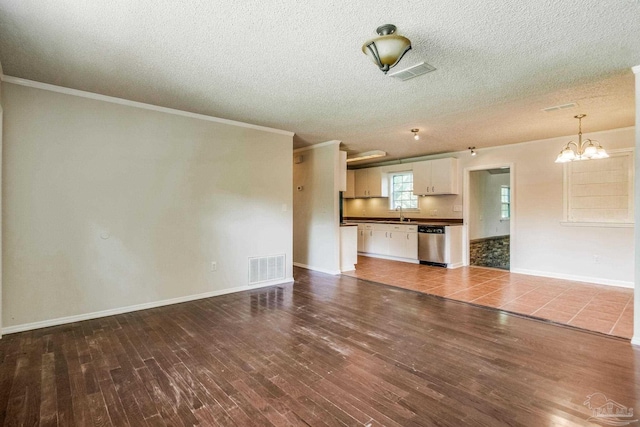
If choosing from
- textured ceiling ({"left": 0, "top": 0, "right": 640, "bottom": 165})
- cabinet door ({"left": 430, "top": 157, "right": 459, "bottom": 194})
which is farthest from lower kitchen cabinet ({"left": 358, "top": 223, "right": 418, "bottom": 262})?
textured ceiling ({"left": 0, "top": 0, "right": 640, "bottom": 165})

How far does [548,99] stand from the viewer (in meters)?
3.57

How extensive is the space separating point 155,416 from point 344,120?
388 cm

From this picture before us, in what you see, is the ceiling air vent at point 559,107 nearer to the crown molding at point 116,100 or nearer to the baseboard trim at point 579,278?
the baseboard trim at point 579,278

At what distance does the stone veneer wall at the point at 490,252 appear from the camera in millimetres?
6911

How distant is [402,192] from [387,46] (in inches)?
244

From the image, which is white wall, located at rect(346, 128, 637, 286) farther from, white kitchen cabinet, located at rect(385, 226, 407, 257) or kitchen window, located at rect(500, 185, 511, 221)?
kitchen window, located at rect(500, 185, 511, 221)

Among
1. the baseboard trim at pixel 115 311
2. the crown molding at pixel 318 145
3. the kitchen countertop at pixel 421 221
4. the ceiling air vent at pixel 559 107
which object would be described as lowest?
the baseboard trim at pixel 115 311

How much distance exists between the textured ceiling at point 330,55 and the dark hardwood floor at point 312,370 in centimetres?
249

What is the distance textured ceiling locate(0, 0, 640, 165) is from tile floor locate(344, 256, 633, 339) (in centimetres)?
245

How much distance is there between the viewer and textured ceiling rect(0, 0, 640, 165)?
2037mm

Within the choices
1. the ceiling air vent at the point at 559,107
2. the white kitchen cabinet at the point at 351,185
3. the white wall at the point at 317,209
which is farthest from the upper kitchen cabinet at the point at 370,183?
the ceiling air vent at the point at 559,107

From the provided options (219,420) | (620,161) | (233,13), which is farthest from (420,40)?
(620,161)

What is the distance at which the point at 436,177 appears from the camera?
6953 millimetres

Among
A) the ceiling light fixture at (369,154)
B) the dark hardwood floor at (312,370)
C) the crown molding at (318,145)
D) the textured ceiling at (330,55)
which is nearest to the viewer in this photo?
the dark hardwood floor at (312,370)
